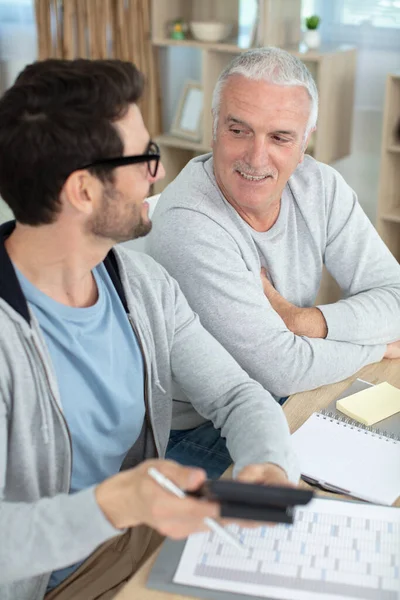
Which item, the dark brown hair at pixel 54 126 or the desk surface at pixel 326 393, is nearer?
the dark brown hair at pixel 54 126

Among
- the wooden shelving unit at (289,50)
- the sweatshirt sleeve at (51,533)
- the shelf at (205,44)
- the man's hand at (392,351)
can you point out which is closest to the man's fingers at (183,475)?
the sweatshirt sleeve at (51,533)

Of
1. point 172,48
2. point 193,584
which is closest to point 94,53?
point 172,48

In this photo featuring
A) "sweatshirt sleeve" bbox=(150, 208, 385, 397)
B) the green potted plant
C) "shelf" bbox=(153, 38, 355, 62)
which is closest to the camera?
"sweatshirt sleeve" bbox=(150, 208, 385, 397)

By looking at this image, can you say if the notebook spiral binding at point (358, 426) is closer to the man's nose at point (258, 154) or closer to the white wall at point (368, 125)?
the man's nose at point (258, 154)

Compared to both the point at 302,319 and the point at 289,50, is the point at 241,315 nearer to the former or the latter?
the point at 302,319

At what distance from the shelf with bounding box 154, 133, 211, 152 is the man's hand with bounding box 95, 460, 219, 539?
309cm

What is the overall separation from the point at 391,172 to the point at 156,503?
3.00 metres

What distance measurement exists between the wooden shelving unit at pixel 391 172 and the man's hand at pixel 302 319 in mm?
1962

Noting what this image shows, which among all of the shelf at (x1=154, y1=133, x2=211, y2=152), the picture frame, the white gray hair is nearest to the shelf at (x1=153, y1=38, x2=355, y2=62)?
the picture frame

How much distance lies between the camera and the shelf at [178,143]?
3.98 metres

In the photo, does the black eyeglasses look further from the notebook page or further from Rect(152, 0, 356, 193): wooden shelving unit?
Rect(152, 0, 356, 193): wooden shelving unit

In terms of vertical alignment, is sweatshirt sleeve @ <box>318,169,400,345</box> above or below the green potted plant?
below

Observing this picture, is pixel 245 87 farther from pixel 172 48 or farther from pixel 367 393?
pixel 172 48

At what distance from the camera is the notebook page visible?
4.16 feet
